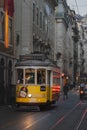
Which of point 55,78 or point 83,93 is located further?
point 83,93

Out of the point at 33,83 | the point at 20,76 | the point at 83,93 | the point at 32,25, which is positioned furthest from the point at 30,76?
the point at 83,93

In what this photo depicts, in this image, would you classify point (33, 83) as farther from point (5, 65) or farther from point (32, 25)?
point (32, 25)

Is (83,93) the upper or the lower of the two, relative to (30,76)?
lower

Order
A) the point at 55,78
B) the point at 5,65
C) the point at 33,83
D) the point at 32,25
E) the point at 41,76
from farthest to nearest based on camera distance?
the point at 32,25, the point at 5,65, the point at 55,78, the point at 41,76, the point at 33,83

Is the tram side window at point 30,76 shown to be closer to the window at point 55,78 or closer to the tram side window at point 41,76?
the tram side window at point 41,76

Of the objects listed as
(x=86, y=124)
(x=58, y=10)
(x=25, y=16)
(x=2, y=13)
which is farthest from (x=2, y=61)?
(x=58, y=10)

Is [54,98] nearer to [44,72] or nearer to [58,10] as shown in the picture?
[44,72]

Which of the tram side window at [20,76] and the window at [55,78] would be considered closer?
the tram side window at [20,76]

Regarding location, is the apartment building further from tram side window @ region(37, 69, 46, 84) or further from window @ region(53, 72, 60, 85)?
tram side window @ region(37, 69, 46, 84)

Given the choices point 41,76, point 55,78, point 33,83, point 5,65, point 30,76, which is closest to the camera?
point 33,83

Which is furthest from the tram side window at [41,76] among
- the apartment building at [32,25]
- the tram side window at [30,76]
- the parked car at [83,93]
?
the parked car at [83,93]

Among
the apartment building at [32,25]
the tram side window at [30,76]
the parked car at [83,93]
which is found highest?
the apartment building at [32,25]

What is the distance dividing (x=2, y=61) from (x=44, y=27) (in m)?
24.5

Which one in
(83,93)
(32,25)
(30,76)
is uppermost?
(32,25)
